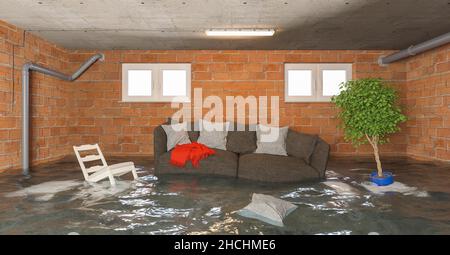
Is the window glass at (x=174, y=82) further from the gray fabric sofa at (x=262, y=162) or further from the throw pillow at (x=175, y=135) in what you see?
the gray fabric sofa at (x=262, y=162)

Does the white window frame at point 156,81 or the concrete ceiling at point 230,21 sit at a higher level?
the concrete ceiling at point 230,21

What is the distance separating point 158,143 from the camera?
560 cm

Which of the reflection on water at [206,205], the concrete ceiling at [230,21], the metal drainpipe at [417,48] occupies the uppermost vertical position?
the concrete ceiling at [230,21]

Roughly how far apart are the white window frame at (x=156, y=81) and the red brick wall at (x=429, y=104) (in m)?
5.38

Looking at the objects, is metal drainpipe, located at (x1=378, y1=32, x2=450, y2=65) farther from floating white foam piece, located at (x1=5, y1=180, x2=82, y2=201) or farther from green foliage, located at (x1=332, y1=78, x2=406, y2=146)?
floating white foam piece, located at (x1=5, y1=180, x2=82, y2=201)

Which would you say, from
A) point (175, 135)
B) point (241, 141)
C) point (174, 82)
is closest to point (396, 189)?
point (241, 141)

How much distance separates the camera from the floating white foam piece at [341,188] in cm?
424

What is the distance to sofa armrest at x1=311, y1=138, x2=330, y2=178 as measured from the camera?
498 cm

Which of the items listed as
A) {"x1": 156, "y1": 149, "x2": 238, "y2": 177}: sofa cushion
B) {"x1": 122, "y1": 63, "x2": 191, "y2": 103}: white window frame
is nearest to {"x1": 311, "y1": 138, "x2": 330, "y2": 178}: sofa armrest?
{"x1": 156, "y1": 149, "x2": 238, "y2": 177}: sofa cushion

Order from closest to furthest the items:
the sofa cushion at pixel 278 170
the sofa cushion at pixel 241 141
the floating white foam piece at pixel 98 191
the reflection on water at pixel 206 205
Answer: the reflection on water at pixel 206 205, the floating white foam piece at pixel 98 191, the sofa cushion at pixel 278 170, the sofa cushion at pixel 241 141

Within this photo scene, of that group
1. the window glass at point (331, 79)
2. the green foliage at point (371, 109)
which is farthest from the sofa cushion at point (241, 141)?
the window glass at point (331, 79)

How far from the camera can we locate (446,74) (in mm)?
6559

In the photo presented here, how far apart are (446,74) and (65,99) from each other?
332 inches
